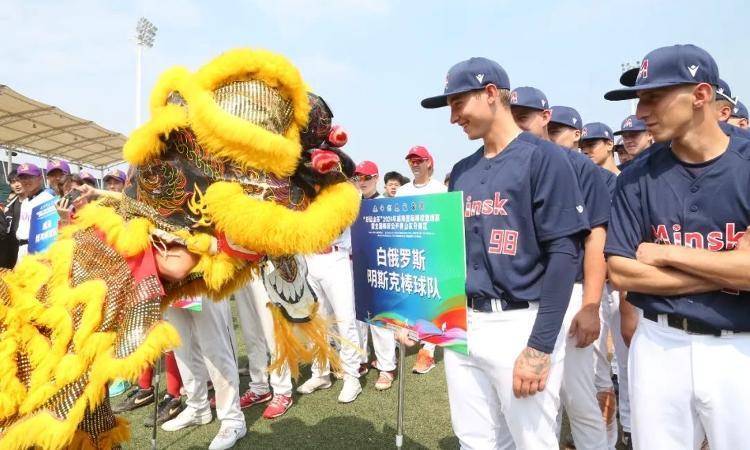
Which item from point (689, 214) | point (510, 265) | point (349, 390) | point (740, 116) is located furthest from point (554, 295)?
point (740, 116)

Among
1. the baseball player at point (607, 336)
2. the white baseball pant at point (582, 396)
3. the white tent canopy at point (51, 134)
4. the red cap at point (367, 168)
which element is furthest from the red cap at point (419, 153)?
the white tent canopy at point (51, 134)

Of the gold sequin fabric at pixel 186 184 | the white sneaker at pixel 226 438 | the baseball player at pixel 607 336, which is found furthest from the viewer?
the white sneaker at pixel 226 438

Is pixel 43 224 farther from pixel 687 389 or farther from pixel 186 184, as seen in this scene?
pixel 687 389

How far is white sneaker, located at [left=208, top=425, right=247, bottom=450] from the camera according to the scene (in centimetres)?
363

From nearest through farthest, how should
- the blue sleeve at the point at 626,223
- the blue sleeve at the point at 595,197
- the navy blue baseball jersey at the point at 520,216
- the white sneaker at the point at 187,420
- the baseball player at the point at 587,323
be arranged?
the blue sleeve at the point at 626,223 < the navy blue baseball jersey at the point at 520,216 < the baseball player at the point at 587,323 < the blue sleeve at the point at 595,197 < the white sneaker at the point at 187,420

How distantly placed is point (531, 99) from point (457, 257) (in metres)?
1.70

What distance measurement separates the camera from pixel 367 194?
607cm

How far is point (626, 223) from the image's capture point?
2025mm

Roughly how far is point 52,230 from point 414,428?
4.13 m

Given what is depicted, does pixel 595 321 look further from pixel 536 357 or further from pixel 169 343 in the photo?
pixel 169 343

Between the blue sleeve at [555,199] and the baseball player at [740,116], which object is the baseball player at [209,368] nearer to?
the blue sleeve at [555,199]

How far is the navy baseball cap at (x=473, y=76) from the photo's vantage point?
221 cm

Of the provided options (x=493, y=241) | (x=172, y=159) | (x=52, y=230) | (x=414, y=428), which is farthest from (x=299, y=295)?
(x=52, y=230)

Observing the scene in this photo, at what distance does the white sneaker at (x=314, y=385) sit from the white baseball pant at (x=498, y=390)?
9.24 feet
